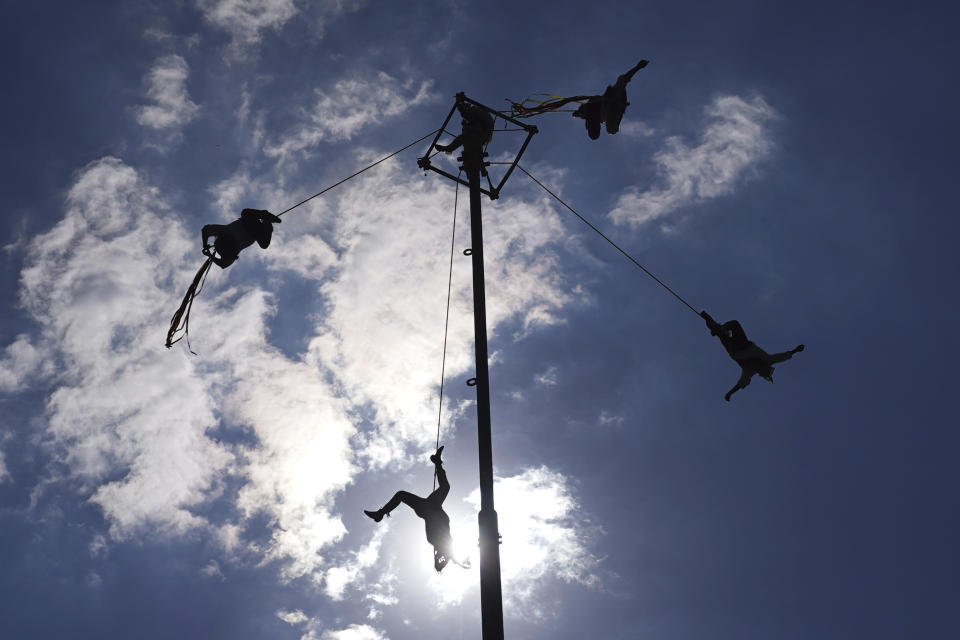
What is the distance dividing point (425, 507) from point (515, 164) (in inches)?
210

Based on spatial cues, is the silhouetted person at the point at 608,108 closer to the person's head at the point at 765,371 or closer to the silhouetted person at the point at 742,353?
the silhouetted person at the point at 742,353

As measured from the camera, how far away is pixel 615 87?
32.7 ft

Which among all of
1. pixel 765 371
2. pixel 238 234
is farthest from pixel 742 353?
pixel 238 234

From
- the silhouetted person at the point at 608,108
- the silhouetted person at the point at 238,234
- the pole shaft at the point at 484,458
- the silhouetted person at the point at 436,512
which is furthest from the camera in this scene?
the silhouetted person at the point at 608,108

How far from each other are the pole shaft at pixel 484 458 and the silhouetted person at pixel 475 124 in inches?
26.5

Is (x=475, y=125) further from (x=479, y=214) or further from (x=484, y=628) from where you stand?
(x=484, y=628)

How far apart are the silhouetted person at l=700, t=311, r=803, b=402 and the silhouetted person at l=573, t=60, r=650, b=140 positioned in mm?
3575

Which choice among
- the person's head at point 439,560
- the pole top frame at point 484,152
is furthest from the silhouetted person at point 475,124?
the person's head at point 439,560

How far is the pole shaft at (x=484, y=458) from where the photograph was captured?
18.0 ft

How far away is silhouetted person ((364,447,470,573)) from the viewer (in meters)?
7.12

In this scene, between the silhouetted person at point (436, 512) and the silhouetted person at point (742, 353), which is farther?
the silhouetted person at point (742, 353)

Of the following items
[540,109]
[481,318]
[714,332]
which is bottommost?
[481,318]

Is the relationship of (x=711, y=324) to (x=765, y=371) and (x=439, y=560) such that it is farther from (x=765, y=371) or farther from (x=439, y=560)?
(x=439, y=560)

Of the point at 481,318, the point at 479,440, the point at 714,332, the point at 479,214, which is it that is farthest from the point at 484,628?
the point at 714,332
